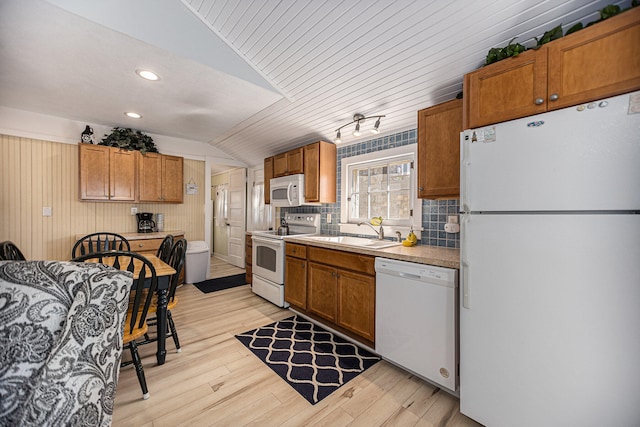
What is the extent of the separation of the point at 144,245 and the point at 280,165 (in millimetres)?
2205

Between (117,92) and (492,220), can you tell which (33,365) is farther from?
(117,92)

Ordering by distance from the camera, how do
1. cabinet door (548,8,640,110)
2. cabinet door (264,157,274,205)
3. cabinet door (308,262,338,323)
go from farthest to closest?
cabinet door (264,157,274,205)
cabinet door (308,262,338,323)
cabinet door (548,8,640,110)

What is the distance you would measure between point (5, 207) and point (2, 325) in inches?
142

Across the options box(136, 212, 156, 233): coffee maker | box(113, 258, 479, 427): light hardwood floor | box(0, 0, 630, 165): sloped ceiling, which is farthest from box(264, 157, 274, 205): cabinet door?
box(113, 258, 479, 427): light hardwood floor

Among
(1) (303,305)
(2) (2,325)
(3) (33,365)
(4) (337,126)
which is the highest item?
(4) (337,126)

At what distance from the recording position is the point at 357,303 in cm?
231

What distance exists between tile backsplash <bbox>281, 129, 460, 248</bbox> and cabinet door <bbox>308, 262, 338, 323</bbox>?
0.86 metres

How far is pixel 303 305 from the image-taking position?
287cm

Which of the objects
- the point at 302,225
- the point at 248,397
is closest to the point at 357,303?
the point at 248,397

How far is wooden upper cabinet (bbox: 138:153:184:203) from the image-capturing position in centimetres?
388

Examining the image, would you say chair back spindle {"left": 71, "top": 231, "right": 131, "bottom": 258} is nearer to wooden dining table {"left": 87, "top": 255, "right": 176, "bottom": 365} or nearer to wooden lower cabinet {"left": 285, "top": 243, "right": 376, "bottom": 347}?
wooden dining table {"left": 87, "top": 255, "right": 176, "bottom": 365}

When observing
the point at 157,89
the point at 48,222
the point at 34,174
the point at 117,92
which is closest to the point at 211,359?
the point at 157,89

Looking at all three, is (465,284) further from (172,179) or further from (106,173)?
(106,173)

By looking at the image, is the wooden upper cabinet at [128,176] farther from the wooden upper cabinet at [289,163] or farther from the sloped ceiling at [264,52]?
the wooden upper cabinet at [289,163]
